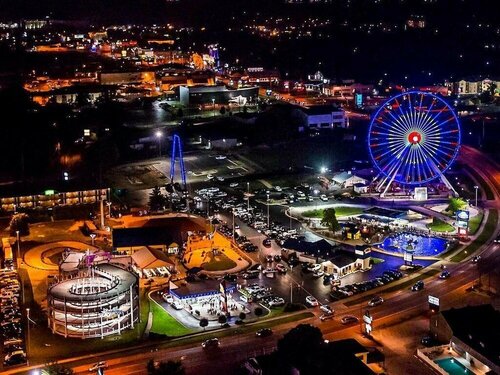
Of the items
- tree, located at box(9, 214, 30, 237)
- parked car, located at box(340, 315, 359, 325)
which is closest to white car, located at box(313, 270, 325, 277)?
parked car, located at box(340, 315, 359, 325)

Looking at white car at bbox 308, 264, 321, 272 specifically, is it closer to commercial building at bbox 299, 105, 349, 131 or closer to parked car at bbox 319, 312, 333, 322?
parked car at bbox 319, 312, 333, 322

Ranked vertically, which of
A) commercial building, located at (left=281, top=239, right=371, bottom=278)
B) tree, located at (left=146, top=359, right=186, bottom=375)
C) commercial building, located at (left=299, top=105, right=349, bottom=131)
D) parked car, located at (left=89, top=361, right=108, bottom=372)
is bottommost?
parked car, located at (left=89, top=361, right=108, bottom=372)

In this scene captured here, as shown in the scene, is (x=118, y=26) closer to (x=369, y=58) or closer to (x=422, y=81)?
(x=369, y=58)

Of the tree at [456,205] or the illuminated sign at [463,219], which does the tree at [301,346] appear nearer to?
the illuminated sign at [463,219]

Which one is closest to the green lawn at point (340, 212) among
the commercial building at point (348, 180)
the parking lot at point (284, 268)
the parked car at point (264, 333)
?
the parking lot at point (284, 268)

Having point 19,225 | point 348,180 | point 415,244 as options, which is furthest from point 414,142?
point 19,225

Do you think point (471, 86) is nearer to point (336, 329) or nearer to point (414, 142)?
point (414, 142)
